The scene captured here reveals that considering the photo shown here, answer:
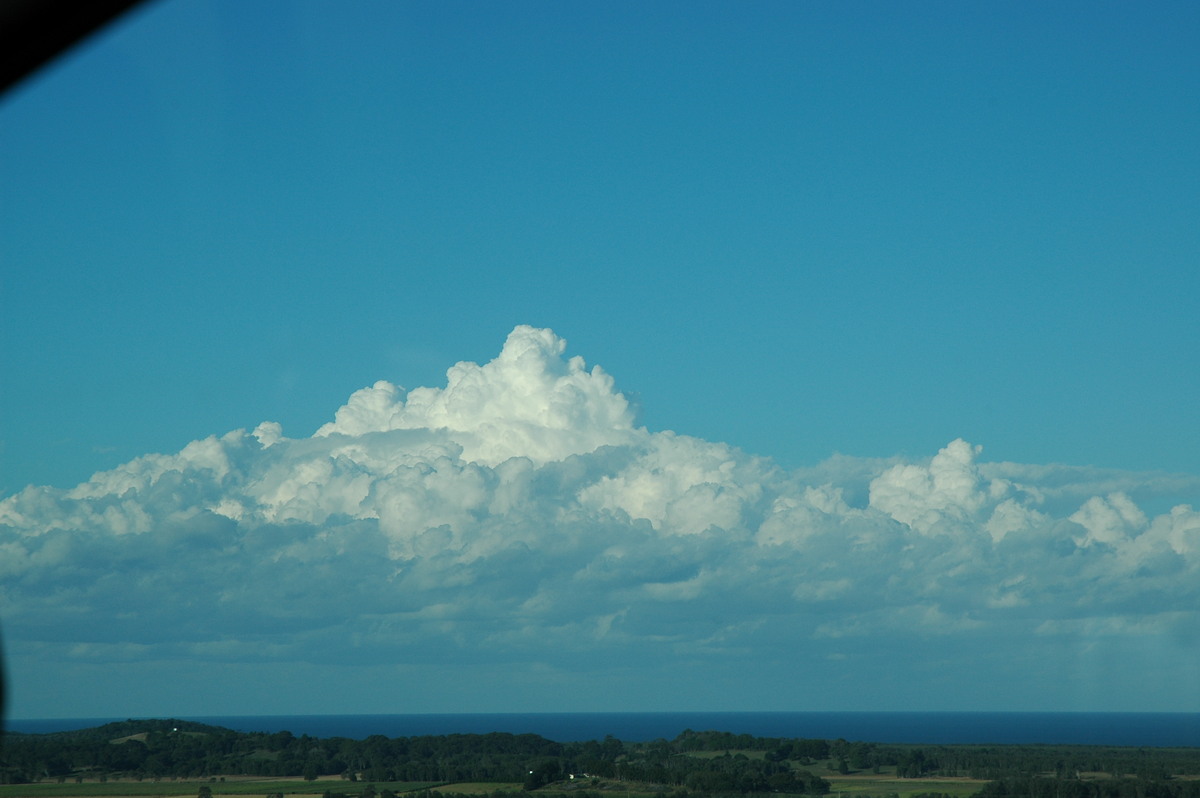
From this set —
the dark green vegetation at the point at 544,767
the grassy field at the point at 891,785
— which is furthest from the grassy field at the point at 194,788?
the grassy field at the point at 891,785

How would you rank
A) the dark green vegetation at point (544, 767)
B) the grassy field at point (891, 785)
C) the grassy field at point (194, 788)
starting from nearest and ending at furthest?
the grassy field at point (194, 788) → the dark green vegetation at point (544, 767) → the grassy field at point (891, 785)

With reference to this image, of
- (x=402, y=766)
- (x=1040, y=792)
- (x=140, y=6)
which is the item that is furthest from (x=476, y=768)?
(x=140, y=6)

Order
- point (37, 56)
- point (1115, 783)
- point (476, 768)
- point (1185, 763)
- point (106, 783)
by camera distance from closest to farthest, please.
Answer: point (37, 56) < point (1115, 783) < point (106, 783) < point (1185, 763) < point (476, 768)

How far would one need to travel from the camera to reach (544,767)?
5809cm

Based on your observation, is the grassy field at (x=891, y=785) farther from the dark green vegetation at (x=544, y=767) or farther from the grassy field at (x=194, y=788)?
the grassy field at (x=194, y=788)

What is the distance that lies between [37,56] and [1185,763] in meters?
64.6

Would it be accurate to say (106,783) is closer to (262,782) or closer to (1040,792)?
(262,782)

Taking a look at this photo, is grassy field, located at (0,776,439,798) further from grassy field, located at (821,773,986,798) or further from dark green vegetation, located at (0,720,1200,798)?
grassy field, located at (821,773,986,798)

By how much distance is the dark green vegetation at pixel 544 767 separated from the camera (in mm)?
49625

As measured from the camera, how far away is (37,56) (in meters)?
3.86

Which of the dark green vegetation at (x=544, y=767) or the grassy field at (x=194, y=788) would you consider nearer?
the grassy field at (x=194, y=788)

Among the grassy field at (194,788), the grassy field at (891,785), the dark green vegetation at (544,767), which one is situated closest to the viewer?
the grassy field at (194,788)

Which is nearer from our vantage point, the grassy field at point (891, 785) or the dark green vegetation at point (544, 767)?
the dark green vegetation at point (544, 767)

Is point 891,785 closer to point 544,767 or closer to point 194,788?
point 544,767
